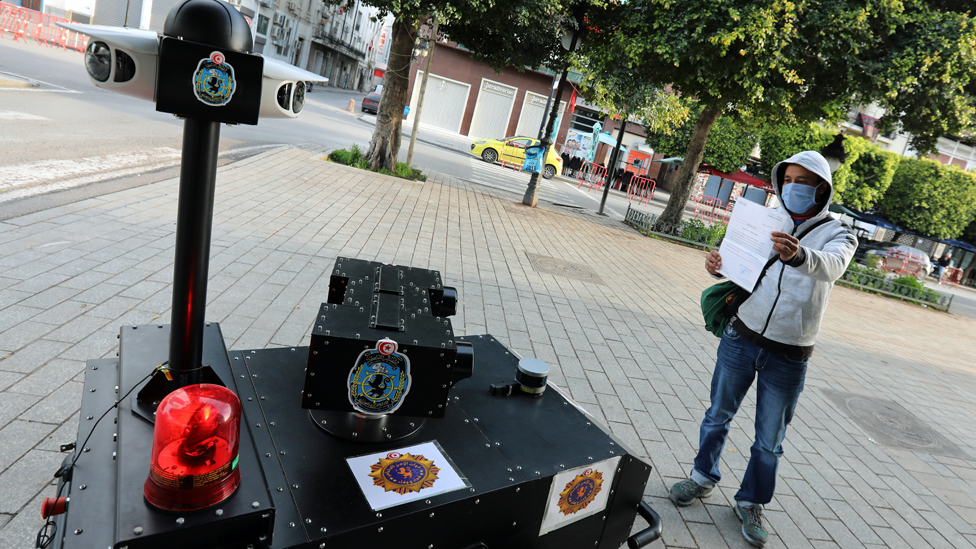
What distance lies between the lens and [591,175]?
96.7 feet

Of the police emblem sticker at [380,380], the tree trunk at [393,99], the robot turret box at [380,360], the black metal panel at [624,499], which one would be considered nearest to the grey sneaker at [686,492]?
the black metal panel at [624,499]

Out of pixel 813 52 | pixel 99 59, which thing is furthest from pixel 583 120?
pixel 99 59

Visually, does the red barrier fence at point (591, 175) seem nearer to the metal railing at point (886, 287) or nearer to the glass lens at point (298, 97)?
the metal railing at point (886, 287)

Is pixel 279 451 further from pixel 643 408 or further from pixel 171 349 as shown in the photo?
pixel 643 408

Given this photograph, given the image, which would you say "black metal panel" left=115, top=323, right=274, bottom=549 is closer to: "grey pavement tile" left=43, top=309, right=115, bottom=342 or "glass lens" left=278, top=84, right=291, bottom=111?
"glass lens" left=278, top=84, right=291, bottom=111

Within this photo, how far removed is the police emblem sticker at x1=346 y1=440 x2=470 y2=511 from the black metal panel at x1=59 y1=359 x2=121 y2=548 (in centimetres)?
64

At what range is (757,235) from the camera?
9.70ft

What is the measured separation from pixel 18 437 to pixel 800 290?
4.18 metres

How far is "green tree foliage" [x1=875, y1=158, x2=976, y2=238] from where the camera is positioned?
99.1 feet

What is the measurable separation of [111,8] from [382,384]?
4767 cm

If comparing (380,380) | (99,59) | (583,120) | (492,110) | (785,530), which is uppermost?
(583,120)

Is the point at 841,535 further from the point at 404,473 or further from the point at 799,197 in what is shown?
the point at 404,473

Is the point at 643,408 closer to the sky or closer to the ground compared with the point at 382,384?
closer to the ground

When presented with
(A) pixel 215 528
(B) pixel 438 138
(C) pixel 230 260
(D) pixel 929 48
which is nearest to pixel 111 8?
(B) pixel 438 138
